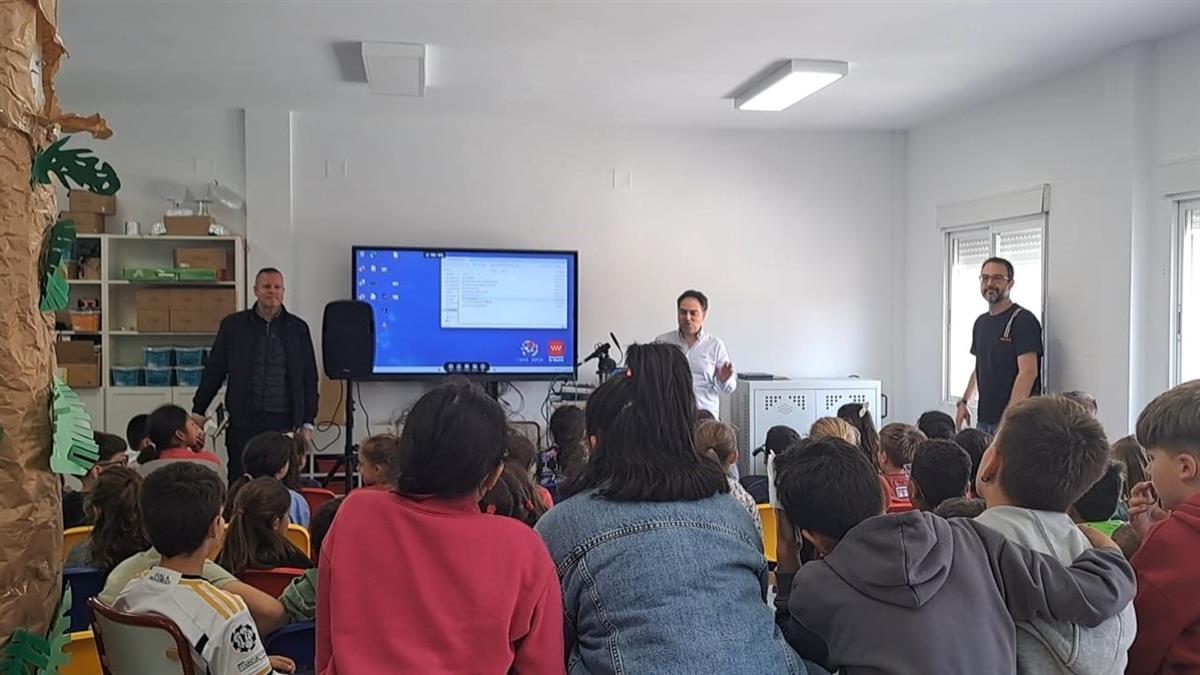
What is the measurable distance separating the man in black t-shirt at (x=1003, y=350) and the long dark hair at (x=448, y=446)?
13.4 ft

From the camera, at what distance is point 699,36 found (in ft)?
15.0

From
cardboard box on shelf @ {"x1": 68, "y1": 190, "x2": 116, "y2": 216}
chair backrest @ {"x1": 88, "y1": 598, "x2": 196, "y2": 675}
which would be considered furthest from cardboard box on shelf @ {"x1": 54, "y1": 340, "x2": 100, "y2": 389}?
chair backrest @ {"x1": 88, "y1": 598, "x2": 196, "y2": 675}

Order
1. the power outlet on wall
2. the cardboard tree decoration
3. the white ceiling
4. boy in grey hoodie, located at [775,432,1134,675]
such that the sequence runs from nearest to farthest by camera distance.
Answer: the cardboard tree decoration, boy in grey hoodie, located at [775,432,1134,675], the white ceiling, the power outlet on wall

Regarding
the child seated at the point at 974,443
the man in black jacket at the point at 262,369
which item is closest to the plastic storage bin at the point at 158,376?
the man in black jacket at the point at 262,369

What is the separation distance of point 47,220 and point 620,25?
147 inches

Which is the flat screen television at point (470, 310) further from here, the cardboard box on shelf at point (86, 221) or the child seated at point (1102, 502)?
the child seated at point (1102, 502)

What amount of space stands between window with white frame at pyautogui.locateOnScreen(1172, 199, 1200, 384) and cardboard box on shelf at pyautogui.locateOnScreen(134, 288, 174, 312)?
19.8 feet

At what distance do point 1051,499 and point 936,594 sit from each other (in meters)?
0.35

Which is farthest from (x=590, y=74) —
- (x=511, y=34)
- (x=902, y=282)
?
(x=902, y=282)

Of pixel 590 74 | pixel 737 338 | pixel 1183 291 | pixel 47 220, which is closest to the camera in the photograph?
pixel 47 220

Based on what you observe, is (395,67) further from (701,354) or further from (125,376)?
(125,376)

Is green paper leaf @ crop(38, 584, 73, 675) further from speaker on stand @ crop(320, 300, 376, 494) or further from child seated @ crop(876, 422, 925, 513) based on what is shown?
speaker on stand @ crop(320, 300, 376, 494)

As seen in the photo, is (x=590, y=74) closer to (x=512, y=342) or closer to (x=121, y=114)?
(x=512, y=342)

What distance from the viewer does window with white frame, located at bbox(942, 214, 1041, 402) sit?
561cm
